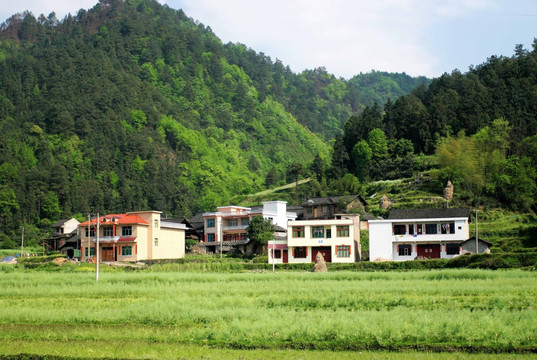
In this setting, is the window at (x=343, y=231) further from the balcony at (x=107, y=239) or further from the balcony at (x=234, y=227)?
the balcony at (x=107, y=239)

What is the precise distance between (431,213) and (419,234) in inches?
93.5

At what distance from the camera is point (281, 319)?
23109 millimetres

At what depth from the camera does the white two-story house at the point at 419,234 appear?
61000 millimetres

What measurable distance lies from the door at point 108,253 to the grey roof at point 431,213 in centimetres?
2913

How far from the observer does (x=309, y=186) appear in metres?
112

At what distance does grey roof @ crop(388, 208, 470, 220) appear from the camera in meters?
61.4

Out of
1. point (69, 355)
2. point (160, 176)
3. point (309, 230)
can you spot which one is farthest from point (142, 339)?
point (160, 176)

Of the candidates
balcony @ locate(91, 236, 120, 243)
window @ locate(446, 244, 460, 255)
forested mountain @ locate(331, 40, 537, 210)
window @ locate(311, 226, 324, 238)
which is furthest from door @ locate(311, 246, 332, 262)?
forested mountain @ locate(331, 40, 537, 210)

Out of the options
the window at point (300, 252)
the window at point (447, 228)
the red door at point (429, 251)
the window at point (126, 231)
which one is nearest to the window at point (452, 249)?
the red door at point (429, 251)

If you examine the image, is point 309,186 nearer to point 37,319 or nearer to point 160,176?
point 160,176

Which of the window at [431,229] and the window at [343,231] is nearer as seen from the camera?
the window at [431,229]

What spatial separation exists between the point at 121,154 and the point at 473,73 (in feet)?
251

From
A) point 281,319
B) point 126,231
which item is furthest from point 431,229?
point 281,319

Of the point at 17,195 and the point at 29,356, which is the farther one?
the point at 17,195
